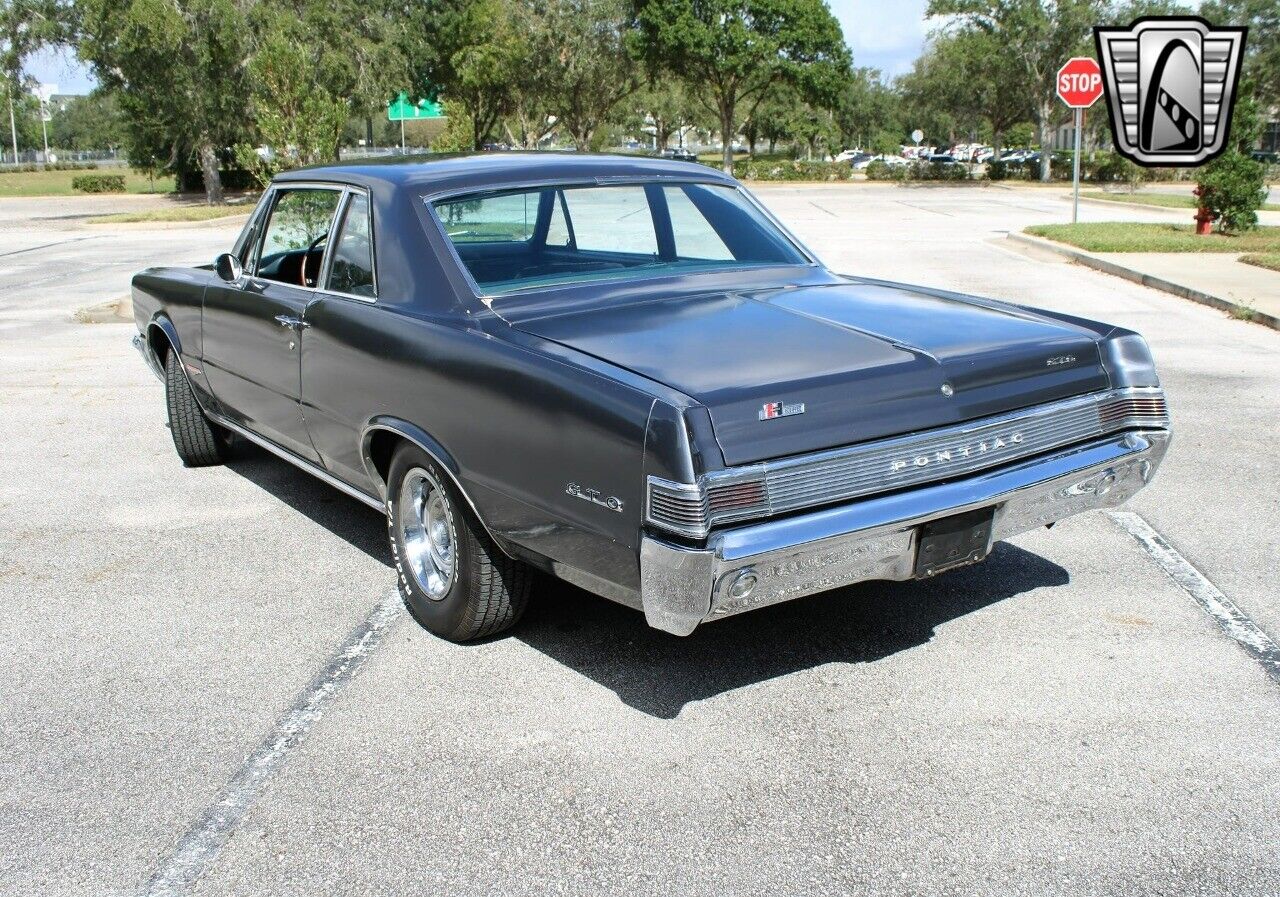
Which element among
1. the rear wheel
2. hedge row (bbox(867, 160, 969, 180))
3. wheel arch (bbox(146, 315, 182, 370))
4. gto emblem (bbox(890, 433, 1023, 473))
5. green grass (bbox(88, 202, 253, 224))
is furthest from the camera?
hedge row (bbox(867, 160, 969, 180))

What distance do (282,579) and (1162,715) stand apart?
339 cm

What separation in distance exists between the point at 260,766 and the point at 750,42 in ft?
177

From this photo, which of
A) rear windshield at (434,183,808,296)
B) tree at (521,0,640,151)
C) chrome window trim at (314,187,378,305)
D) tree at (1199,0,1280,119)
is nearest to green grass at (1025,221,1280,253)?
rear windshield at (434,183,808,296)

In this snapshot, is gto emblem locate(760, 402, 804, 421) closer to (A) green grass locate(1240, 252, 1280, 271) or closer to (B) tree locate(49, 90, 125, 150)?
(A) green grass locate(1240, 252, 1280, 271)

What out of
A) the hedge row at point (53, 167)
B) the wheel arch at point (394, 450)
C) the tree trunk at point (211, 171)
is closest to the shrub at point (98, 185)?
the tree trunk at point (211, 171)

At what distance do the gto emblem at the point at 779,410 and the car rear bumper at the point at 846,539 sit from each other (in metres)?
0.29

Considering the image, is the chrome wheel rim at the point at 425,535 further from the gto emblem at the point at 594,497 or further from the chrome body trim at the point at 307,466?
the gto emblem at the point at 594,497

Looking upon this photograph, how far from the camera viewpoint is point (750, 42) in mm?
53844

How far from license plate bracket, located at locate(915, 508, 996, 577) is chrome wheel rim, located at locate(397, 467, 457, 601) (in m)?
1.62

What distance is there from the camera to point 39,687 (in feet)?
13.8

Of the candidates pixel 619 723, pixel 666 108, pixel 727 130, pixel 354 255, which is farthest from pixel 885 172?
pixel 619 723

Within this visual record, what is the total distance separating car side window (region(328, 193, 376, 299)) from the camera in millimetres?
4684

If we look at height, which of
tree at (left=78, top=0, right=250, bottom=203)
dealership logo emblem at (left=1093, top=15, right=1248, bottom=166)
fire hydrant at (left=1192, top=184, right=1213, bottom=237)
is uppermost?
tree at (left=78, top=0, right=250, bottom=203)

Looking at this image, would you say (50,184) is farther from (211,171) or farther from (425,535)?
(425,535)
